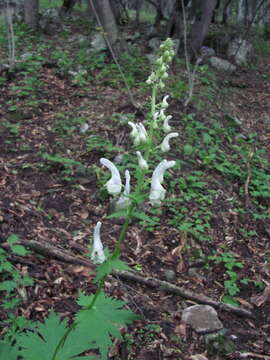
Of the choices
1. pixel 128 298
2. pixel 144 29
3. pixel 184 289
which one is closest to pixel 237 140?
pixel 184 289

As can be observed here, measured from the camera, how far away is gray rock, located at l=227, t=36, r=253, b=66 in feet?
39.9

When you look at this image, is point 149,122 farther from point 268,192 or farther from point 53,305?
point 268,192

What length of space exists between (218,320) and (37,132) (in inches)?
172

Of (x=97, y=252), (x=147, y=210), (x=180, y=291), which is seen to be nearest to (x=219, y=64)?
(x=147, y=210)

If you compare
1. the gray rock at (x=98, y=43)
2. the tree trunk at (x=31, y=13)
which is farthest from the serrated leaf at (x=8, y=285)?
the tree trunk at (x=31, y=13)

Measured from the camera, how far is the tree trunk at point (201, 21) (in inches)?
408

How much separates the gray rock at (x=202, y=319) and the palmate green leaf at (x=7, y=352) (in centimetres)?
181

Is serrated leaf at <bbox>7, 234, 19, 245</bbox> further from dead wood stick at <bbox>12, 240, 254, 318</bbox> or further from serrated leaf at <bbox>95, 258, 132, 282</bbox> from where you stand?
serrated leaf at <bbox>95, 258, 132, 282</bbox>

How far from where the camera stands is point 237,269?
4594mm

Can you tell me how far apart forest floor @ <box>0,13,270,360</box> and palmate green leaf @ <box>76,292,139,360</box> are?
1.19 m

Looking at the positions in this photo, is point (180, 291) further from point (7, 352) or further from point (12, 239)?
point (7, 352)

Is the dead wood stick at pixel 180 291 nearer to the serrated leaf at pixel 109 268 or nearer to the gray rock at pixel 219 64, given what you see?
the serrated leaf at pixel 109 268

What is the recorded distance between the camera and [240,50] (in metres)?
12.6

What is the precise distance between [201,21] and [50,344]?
10.3 metres
